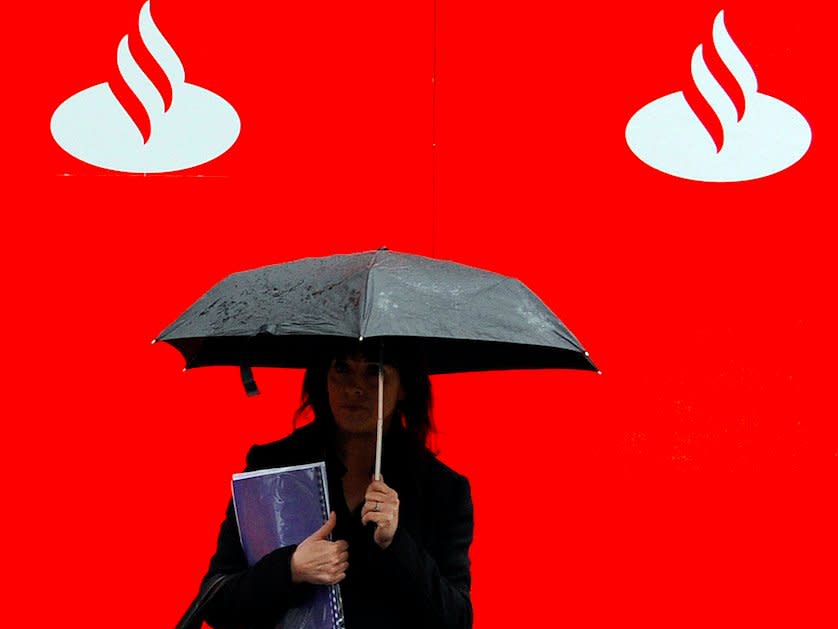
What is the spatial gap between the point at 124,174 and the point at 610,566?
1721mm

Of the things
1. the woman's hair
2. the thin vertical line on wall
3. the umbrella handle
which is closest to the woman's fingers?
the umbrella handle

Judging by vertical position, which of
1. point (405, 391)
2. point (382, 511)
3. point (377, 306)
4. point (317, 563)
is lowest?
point (317, 563)

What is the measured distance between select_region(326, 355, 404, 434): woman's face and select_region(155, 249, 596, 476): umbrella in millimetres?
75

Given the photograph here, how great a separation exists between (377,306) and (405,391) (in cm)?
52

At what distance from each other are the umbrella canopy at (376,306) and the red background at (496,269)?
0.82 m

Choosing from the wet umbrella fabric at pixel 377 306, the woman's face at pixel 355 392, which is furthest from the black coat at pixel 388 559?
the wet umbrella fabric at pixel 377 306

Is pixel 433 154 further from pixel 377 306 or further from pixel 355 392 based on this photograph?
pixel 377 306

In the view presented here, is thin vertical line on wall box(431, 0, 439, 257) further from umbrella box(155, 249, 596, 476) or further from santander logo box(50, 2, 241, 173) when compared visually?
umbrella box(155, 249, 596, 476)

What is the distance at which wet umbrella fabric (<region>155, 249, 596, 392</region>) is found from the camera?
2537 mm

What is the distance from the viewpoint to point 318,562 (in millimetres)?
2729

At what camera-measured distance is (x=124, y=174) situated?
3711 millimetres

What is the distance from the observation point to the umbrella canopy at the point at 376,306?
254 cm

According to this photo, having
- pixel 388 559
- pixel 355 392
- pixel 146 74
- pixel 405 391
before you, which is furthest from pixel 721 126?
pixel 388 559

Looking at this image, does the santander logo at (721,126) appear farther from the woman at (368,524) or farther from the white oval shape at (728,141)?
the woman at (368,524)
